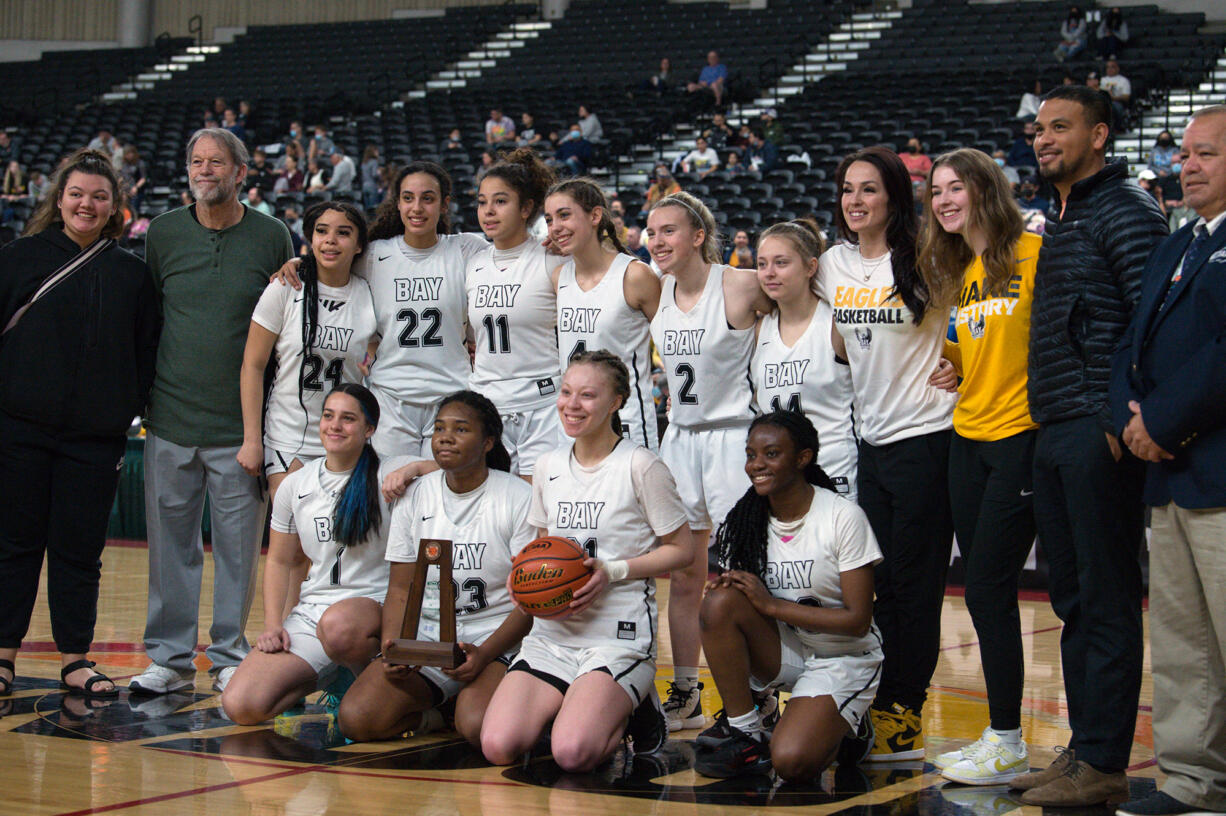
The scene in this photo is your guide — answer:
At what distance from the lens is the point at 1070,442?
345cm

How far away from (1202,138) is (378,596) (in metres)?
2.96

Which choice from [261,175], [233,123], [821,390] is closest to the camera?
[821,390]

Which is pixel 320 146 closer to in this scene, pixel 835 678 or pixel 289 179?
pixel 289 179

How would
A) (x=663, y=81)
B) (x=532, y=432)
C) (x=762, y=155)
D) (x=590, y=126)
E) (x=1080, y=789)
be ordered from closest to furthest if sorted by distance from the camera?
(x=1080, y=789) → (x=532, y=432) → (x=762, y=155) → (x=590, y=126) → (x=663, y=81)

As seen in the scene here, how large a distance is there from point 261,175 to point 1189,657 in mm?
16480

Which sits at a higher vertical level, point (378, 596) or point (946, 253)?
point (946, 253)

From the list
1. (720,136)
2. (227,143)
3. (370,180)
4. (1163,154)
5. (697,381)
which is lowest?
(697,381)

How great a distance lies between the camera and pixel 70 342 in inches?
192

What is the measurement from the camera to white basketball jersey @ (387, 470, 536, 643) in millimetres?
4309

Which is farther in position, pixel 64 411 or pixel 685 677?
pixel 64 411

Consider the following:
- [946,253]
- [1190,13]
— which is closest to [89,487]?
[946,253]

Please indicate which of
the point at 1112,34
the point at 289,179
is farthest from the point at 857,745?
the point at 289,179

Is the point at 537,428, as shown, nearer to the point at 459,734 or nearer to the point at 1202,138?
the point at 459,734

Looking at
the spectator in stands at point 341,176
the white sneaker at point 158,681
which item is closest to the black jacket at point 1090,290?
the white sneaker at point 158,681
